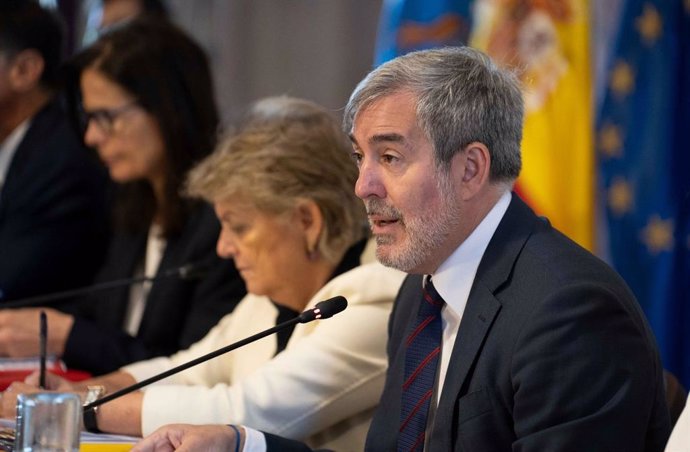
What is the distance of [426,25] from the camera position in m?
4.15

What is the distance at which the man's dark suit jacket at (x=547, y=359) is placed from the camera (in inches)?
67.4

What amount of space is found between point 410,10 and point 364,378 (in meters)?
2.05

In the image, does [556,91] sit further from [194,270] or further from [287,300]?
[287,300]

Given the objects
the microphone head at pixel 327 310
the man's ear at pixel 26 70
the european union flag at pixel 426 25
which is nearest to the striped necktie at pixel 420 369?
the microphone head at pixel 327 310

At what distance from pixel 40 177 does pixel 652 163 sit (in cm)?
A: 198

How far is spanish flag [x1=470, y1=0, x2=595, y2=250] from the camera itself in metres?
3.99

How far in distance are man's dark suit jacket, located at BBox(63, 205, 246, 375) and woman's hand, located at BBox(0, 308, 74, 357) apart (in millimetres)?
27

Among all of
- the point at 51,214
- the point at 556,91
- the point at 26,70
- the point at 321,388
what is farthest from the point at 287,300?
the point at 26,70

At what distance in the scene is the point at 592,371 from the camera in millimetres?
1717

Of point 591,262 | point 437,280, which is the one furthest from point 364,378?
point 591,262

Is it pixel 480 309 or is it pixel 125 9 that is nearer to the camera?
pixel 480 309

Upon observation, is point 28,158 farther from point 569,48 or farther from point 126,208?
point 569,48

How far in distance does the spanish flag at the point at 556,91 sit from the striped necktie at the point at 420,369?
2062mm

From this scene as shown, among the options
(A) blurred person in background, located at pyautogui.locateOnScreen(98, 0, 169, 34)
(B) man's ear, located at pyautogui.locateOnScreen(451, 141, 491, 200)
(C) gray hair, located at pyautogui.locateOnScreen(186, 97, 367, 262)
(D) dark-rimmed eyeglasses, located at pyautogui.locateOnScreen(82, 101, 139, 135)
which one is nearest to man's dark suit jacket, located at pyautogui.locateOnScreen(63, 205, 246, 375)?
(D) dark-rimmed eyeglasses, located at pyautogui.locateOnScreen(82, 101, 139, 135)
